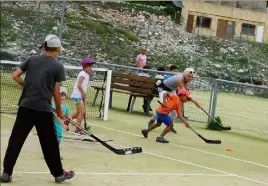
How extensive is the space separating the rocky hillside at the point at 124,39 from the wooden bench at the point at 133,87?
1531 cm

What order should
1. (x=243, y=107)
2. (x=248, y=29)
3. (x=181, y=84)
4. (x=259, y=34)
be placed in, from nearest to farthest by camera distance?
(x=181, y=84) < (x=243, y=107) < (x=259, y=34) < (x=248, y=29)

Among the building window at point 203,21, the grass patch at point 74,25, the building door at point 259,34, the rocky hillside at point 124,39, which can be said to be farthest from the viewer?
the building window at point 203,21

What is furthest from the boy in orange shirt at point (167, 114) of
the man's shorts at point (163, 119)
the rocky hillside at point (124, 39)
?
the rocky hillside at point (124, 39)

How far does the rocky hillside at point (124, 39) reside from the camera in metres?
37.3

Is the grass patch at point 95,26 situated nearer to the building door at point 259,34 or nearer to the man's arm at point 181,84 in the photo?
the building door at point 259,34

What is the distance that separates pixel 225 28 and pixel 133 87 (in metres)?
33.3

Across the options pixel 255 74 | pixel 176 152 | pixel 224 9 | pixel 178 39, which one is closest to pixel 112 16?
pixel 178 39

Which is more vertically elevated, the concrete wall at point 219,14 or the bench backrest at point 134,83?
the concrete wall at point 219,14

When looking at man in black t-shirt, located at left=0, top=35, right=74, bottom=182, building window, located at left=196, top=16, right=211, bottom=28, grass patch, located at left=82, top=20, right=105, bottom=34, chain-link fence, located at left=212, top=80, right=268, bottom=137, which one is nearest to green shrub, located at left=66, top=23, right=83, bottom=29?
grass patch, located at left=82, top=20, right=105, bottom=34

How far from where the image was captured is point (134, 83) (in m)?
17.3

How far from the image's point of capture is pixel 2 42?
3397 centimetres

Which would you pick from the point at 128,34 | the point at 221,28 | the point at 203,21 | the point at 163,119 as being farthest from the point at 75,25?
the point at 163,119

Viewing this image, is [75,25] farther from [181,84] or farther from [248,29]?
[181,84]

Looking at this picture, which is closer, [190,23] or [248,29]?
[248,29]
